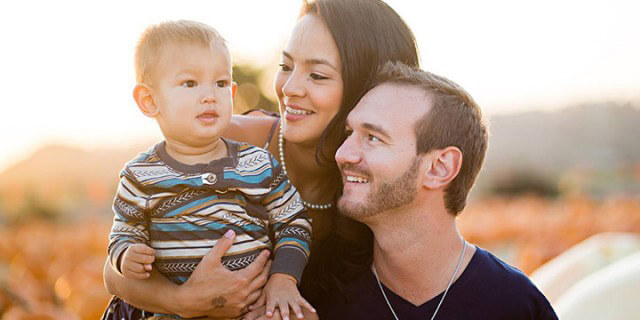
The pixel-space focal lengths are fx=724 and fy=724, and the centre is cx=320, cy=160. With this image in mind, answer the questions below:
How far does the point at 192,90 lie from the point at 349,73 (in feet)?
2.81

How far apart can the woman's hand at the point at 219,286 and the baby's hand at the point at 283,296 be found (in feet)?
0.18

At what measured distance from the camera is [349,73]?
10.3 feet

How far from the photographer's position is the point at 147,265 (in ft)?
8.00

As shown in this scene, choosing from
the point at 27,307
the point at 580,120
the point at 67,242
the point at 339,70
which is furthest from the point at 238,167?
the point at 580,120

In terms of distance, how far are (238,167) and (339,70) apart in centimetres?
73

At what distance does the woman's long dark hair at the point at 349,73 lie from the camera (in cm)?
315

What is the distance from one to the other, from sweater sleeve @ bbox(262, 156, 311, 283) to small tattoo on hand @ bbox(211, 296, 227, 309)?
202mm

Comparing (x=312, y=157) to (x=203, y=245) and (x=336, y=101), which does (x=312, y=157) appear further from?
(x=203, y=245)

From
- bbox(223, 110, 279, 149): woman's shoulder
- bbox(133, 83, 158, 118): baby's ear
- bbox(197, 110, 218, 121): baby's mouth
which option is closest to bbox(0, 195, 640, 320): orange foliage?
bbox(223, 110, 279, 149): woman's shoulder

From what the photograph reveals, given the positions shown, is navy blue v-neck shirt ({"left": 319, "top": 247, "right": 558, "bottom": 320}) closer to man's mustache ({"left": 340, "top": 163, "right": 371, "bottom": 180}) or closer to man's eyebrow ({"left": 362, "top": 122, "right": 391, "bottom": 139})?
man's mustache ({"left": 340, "top": 163, "right": 371, "bottom": 180})

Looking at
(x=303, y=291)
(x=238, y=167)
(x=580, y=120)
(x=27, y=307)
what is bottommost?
(x=580, y=120)

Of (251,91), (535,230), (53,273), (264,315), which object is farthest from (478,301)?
(251,91)

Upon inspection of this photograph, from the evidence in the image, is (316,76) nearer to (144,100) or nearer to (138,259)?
(144,100)

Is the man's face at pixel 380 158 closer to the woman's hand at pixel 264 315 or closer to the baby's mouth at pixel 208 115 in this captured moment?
the woman's hand at pixel 264 315
